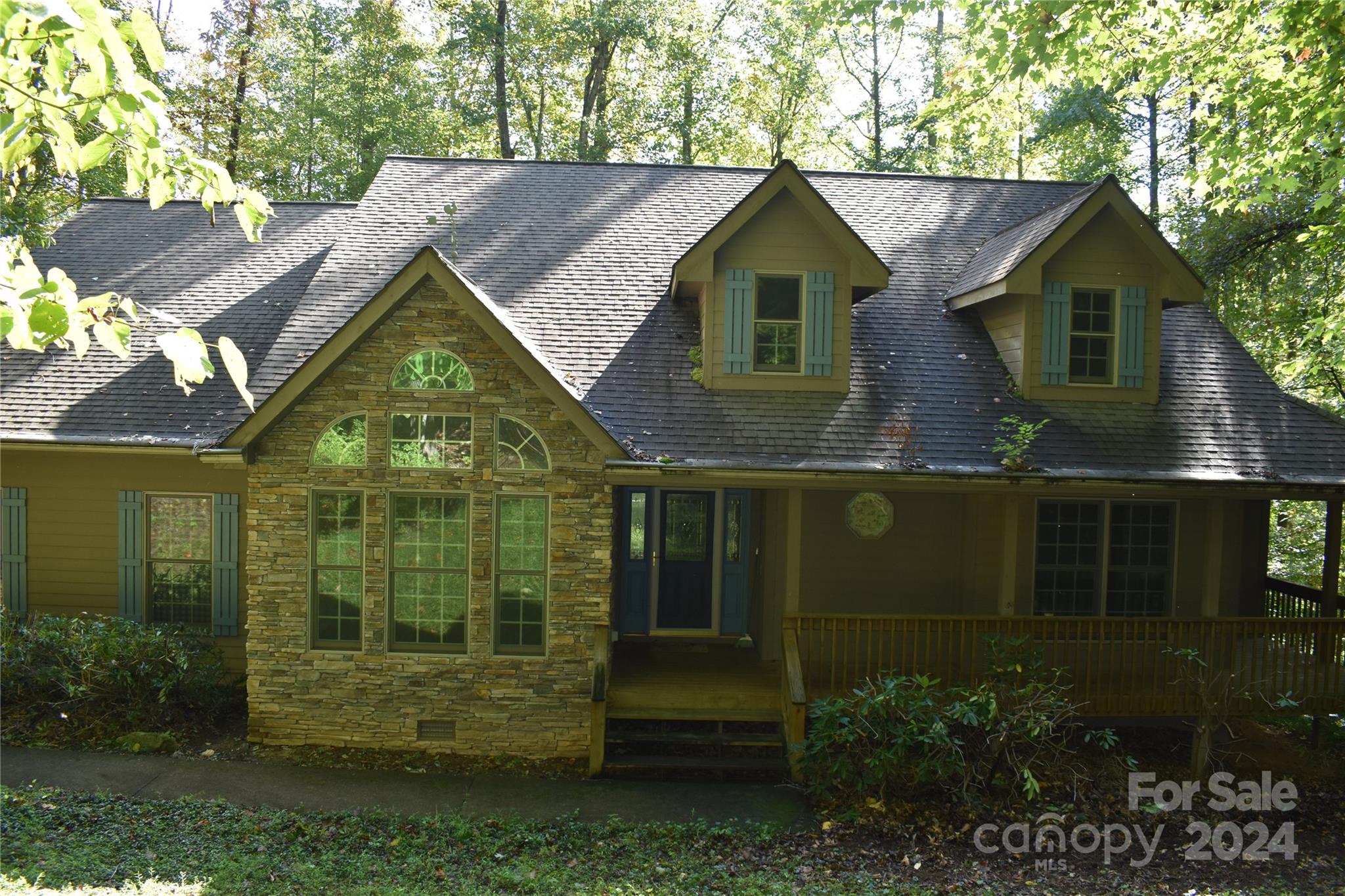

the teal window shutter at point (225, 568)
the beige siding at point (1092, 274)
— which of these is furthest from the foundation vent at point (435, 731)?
the beige siding at point (1092, 274)

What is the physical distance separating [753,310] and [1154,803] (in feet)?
20.5

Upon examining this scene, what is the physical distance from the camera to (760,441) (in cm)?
928

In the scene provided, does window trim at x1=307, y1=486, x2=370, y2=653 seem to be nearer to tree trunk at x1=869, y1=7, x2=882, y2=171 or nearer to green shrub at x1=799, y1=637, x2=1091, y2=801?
green shrub at x1=799, y1=637, x2=1091, y2=801

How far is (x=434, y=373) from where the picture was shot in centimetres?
859

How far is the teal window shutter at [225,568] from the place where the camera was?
32.8 ft

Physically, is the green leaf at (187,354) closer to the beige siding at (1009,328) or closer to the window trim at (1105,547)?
the beige siding at (1009,328)

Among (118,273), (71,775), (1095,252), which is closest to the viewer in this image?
(71,775)

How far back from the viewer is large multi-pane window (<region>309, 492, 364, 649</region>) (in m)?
8.71

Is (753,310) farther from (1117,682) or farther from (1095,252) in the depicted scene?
Result: (1117,682)

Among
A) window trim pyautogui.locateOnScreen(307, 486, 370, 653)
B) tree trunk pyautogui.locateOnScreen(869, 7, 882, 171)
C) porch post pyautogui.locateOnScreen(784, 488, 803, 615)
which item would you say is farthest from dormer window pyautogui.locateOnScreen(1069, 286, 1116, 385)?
tree trunk pyautogui.locateOnScreen(869, 7, 882, 171)

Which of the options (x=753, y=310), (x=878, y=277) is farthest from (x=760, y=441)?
(x=878, y=277)

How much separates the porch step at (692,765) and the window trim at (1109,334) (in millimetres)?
5597

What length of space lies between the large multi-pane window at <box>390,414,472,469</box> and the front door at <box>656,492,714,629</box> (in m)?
3.26

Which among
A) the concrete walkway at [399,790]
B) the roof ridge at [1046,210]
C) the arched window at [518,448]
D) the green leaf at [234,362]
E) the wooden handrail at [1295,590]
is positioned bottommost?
the concrete walkway at [399,790]
